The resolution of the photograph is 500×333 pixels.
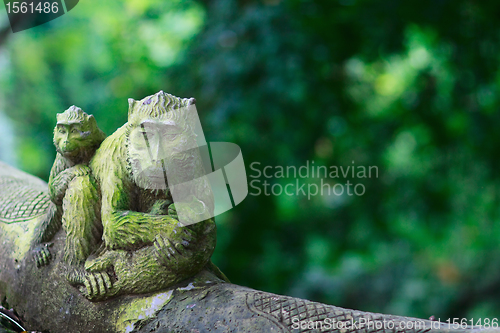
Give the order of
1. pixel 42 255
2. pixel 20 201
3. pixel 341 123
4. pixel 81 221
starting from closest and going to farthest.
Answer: pixel 81 221, pixel 42 255, pixel 20 201, pixel 341 123

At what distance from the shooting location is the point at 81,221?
4.38 feet

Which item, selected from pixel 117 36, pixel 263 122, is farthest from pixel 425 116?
pixel 117 36

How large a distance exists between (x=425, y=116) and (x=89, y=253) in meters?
2.74

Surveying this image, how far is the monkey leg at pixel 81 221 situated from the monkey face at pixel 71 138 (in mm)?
100

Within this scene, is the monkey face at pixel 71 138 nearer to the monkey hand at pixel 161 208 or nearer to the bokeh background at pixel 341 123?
the monkey hand at pixel 161 208

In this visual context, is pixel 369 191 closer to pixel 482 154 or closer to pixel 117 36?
pixel 482 154

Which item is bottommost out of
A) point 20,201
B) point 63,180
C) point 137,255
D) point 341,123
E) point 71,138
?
point 341,123

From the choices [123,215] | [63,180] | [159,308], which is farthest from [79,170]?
[159,308]

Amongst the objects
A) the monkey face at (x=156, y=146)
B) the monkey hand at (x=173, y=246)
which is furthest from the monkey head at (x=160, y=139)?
the monkey hand at (x=173, y=246)

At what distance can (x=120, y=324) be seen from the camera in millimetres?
1247

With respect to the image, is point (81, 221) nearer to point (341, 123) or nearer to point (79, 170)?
point (79, 170)

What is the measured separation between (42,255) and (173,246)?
48 cm

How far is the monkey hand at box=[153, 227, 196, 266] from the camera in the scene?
124 cm

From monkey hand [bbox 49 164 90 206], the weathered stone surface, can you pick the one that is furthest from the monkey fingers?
the weathered stone surface
